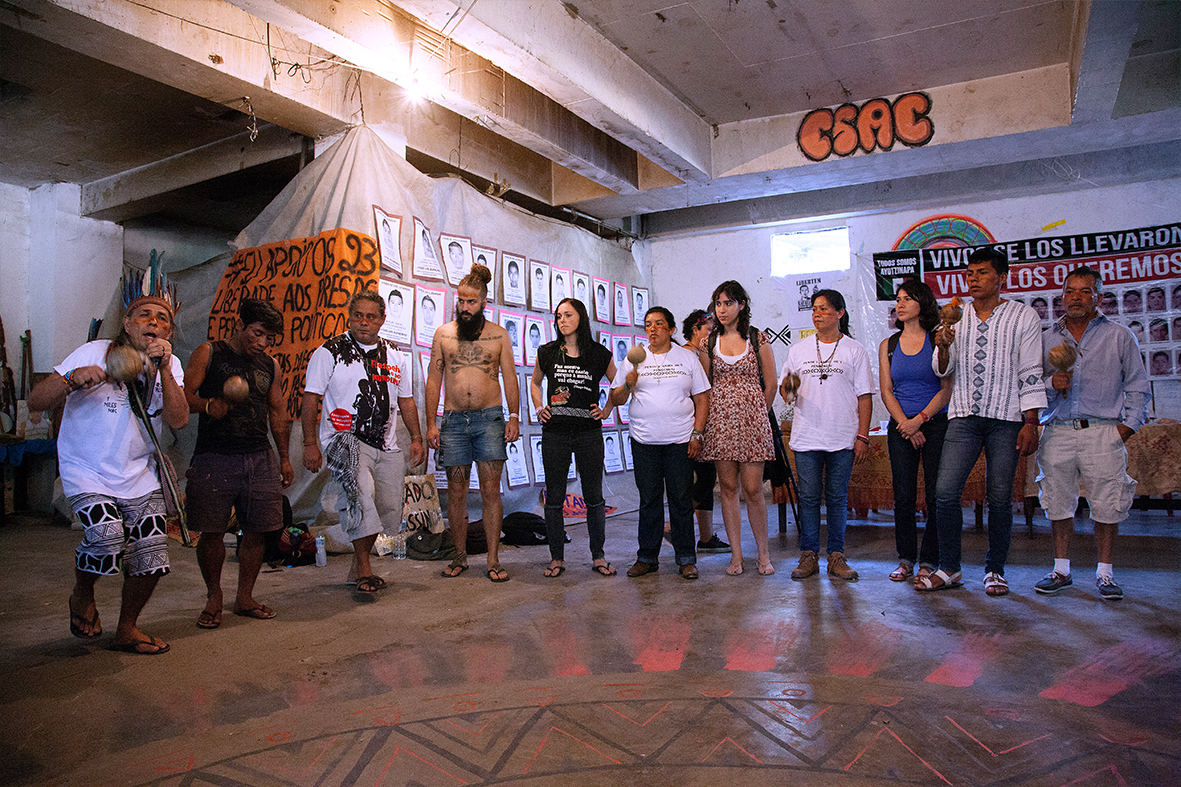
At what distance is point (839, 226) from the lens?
30.5 ft

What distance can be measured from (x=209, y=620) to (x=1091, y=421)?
475 centimetres

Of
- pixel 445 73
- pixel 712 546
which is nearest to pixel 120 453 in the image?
pixel 445 73

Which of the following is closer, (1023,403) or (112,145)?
(1023,403)

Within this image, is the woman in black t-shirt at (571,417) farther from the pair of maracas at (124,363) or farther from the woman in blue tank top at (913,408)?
the pair of maracas at (124,363)

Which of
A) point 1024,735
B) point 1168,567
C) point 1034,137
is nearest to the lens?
point 1024,735

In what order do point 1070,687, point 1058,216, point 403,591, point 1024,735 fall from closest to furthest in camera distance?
point 1024,735 < point 1070,687 < point 403,591 < point 1058,216

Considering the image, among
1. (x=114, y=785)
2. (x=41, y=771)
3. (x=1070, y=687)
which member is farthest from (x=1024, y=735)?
(x=41, y=771)

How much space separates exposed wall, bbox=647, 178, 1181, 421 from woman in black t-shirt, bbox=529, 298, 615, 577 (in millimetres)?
4933

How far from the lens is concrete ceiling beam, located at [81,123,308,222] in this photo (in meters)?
6.84

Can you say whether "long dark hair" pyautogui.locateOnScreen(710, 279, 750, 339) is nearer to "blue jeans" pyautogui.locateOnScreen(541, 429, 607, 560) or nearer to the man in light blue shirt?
"blue jeans" pyautogui.locateOnScreen(541, 429, 607, 560)

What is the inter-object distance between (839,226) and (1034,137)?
2.42 m

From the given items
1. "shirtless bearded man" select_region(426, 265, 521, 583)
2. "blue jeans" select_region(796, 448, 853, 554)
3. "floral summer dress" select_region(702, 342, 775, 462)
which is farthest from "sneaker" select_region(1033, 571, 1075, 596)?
"shirtless bearded man" select_region(426, 265, 521, 583)

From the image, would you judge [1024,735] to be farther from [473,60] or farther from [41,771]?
[473,60]

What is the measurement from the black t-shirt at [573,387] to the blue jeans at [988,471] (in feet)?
6.76
